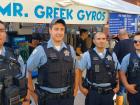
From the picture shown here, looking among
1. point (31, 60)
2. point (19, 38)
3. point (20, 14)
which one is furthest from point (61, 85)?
point (19, 38)

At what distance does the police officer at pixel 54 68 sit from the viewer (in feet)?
13.0

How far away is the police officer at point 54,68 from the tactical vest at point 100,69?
53cm

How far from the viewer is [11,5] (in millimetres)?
4047

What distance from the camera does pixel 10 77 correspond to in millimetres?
3463

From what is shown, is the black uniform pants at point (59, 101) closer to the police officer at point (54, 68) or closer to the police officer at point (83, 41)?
the police officer at point (54, 68)

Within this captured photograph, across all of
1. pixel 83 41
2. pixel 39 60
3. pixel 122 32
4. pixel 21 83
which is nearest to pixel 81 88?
pixel 39 60

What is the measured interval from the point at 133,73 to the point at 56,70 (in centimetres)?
133

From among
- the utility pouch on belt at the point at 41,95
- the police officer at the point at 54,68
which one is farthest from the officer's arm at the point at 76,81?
the utility pouch on belt at the point at 41,95

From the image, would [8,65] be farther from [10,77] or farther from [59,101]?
[59,101]

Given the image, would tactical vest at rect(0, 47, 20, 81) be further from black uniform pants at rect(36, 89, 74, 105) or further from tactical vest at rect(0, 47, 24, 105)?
black uniform pants at rect(36, 89, 74, 105)

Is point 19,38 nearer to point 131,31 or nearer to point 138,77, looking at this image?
point 131,31

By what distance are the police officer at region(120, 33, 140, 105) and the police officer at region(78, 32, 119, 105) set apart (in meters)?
0.22

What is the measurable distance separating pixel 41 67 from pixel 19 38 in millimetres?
4345

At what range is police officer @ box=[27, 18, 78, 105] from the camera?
3963 mm
